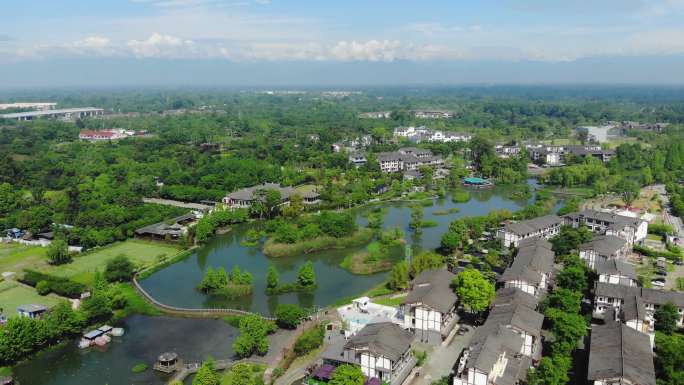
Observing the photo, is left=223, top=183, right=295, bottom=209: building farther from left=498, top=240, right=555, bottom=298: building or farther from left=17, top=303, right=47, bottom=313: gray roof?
left=498, top=240, right=555, bottom=298: building

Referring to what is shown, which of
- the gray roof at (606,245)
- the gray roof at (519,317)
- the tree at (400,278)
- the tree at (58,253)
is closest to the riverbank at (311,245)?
the tree at (400,278)

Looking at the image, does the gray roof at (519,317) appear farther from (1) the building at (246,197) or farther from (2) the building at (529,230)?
(1) the building at (246,197)

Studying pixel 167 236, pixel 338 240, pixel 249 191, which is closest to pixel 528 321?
pixel 338 240

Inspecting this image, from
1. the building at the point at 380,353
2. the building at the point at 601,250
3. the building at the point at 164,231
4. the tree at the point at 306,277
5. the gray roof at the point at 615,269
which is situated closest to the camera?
the building at the point at 380,353

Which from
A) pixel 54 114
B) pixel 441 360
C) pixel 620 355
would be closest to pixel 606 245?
pixel 620 355

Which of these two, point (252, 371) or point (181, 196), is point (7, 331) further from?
point (181, 196)

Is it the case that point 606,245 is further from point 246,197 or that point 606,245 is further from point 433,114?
point 433,114

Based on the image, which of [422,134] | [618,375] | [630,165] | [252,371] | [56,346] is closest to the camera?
[618,375]
